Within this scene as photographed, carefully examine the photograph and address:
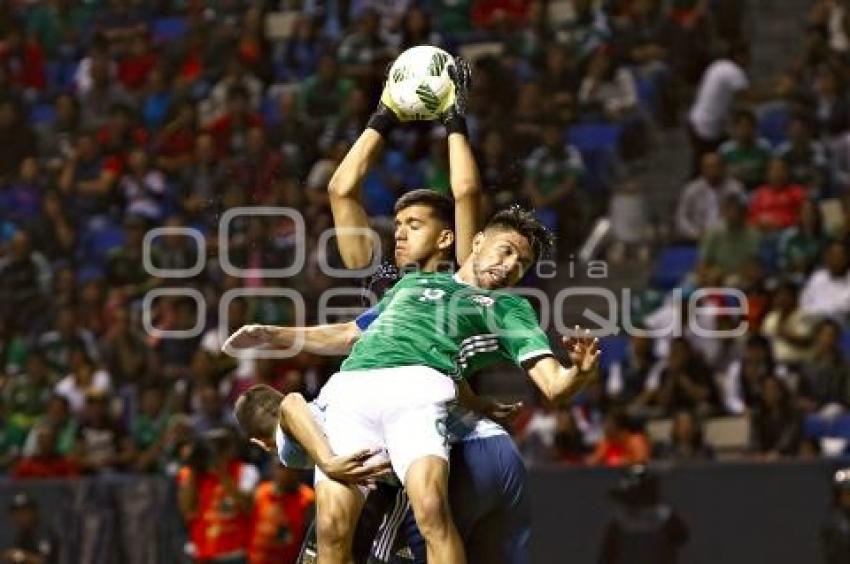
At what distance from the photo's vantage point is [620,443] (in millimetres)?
13852

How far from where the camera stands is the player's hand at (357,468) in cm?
766

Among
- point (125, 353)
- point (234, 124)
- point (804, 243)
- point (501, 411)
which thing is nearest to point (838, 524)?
point (804, 243)

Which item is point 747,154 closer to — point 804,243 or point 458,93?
point 804,243

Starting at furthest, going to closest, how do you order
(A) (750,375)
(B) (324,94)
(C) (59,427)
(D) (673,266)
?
(B) (324,94), (C) (59,427), (D) (673,266), (A) (750,375)

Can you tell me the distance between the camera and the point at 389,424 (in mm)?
7684

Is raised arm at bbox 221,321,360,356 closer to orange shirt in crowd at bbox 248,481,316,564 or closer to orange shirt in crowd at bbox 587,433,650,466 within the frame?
orange shirt in crowd at bbox 248,481,316,564

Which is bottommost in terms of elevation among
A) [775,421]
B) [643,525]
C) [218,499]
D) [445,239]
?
[643,525]

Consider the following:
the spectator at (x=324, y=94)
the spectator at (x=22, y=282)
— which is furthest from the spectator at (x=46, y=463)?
the spectator at (x=324, y=94)

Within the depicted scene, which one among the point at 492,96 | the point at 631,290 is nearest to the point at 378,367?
the point at 631,290

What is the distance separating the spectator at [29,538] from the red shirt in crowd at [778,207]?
5.36m

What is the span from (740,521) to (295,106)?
683 centimetres

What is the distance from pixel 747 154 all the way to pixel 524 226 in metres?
8.33

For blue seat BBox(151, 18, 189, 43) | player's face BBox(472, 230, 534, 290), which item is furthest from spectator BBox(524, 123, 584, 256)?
player's face BBox(472, 230, 534, 290)

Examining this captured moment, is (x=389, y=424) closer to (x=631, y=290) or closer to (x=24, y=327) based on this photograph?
(x=631, y=290)
